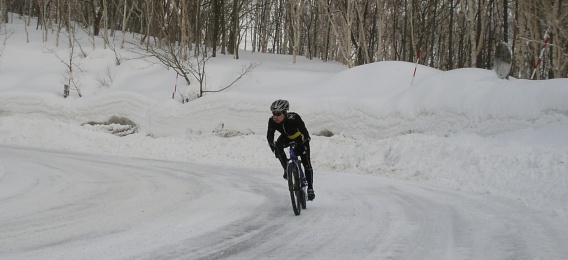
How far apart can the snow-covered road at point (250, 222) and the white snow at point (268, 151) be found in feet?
0.16

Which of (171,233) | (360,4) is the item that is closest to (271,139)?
(171,233)

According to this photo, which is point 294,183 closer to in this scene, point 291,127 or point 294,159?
point 294,159

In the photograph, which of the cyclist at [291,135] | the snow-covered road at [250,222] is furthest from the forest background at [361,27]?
the cyclist at [291,135]

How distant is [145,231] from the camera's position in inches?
261

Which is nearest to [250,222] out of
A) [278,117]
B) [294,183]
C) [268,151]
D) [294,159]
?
[294,183]

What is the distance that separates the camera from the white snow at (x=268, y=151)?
22.1ft

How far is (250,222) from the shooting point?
7.46 metres

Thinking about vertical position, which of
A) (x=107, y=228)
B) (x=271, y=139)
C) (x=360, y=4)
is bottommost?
(x=107, y=228)

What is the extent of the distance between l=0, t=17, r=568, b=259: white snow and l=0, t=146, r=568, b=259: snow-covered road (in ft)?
0.16

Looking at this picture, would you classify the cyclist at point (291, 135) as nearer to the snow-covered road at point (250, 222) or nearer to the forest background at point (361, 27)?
the snow-covered road at point (250, 222)

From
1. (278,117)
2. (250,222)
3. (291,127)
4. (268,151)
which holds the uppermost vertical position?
(278,117)

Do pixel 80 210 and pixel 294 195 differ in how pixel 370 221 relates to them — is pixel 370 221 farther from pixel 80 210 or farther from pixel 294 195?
pixel 80 210

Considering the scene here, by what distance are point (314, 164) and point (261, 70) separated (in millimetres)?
10136

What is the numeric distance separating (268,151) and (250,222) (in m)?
12.3
